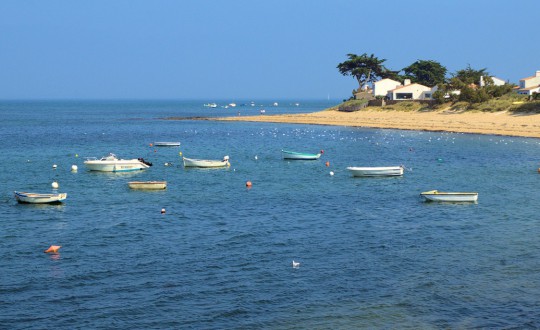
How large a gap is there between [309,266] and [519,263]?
9.24 meters

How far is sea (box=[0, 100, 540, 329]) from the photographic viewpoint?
75.3 ft

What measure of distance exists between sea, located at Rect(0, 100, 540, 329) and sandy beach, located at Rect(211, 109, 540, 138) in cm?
3560

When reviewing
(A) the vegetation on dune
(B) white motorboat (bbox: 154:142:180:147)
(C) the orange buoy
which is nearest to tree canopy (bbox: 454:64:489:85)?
(A) the vegetation on dune

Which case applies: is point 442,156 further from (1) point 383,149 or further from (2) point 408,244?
(2) point 408,244

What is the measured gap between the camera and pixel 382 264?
28672 millimetres

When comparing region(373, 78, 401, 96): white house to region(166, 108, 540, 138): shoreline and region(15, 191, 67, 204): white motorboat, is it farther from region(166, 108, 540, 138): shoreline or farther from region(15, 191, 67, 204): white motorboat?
region(15, 191, 67, 204): white motorboat

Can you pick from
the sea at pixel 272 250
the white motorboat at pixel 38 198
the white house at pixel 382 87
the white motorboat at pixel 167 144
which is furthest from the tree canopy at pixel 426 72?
the white motorboat at pixel 38 198

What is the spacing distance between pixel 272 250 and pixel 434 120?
87926mm

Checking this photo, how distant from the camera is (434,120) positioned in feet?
372

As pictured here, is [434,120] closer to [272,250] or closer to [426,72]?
[426,72]

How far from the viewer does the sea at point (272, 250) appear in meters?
22.9

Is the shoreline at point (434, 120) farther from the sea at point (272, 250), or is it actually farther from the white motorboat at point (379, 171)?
the white motorboat at point (379, 171)

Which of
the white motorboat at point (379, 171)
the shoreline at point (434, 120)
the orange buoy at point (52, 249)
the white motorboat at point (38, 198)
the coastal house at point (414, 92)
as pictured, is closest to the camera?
the orange buoy at point (52, 249)

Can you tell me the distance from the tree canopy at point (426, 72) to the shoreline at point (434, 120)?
30385mm
